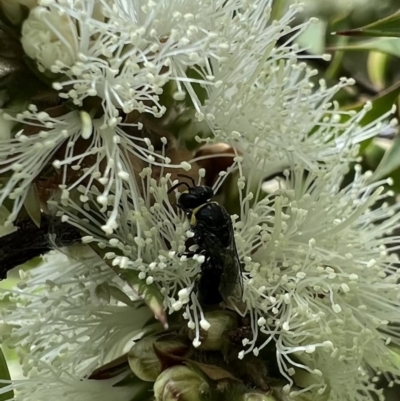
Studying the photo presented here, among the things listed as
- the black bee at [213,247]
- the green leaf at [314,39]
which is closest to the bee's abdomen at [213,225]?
the black bee at [213,247]

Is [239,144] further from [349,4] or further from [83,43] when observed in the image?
[349,4]

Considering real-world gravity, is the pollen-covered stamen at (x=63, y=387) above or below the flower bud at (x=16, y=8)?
below

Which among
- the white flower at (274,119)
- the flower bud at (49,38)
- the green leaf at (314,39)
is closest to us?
the flower bud at (49,38)

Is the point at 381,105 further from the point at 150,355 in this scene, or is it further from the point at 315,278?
the point at 150,355

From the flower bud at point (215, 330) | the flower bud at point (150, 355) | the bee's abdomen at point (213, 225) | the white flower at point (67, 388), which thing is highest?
the bee's abdomen at point (213, 225)

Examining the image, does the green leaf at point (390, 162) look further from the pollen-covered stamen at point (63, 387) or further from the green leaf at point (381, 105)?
the pollen-covered stamen at point (63, 387)

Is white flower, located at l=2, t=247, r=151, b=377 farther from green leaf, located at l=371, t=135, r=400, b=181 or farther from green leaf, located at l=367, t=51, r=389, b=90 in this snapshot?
green leaf, located at l=367, t=51, r=389, b=90

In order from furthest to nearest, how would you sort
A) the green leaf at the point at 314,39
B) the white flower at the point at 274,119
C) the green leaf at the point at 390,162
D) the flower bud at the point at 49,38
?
the green leaf at the point at 314,39
the green leaf at the point at 390,162
the white flower at the point at 274,119
the flower bud at the point at 49,38
